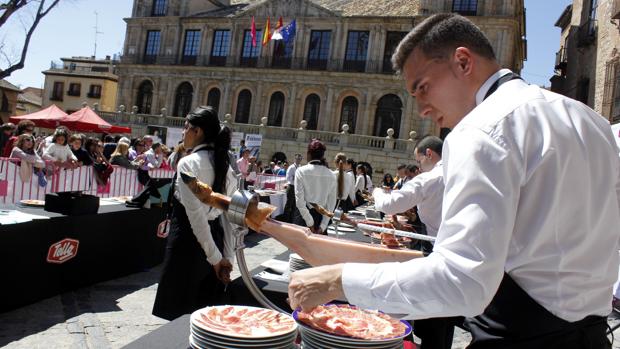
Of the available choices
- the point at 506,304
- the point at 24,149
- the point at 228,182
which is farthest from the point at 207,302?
the point at 24,149

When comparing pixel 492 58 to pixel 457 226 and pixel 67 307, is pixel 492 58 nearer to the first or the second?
pixel 457 226

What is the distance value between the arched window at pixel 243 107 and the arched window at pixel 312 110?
485cm

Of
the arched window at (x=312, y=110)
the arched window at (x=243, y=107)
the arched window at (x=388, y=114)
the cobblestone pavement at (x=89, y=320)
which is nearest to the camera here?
the cobblestone pavement at (x=89, y=320)

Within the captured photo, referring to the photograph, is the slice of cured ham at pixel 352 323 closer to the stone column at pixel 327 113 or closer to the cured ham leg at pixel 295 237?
the cured ham leg at pixel 295 237

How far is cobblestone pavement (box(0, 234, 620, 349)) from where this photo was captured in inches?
161

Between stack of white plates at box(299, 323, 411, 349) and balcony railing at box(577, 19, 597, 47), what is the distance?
23571mm

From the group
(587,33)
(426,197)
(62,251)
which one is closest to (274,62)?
(587,33)

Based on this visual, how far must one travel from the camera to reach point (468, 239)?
1.10 m

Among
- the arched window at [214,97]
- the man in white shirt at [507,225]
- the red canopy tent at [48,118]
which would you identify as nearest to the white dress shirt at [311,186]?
the man in white shirt at [507,225]

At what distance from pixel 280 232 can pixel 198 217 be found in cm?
178

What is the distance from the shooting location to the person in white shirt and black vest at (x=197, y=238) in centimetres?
325

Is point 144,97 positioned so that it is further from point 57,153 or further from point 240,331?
point 240,331

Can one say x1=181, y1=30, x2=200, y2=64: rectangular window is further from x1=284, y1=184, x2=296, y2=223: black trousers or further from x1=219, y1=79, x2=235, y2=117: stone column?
x1=284, y1=184, x2=296, y2=223: black trousers

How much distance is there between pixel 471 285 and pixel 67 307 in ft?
16.1
